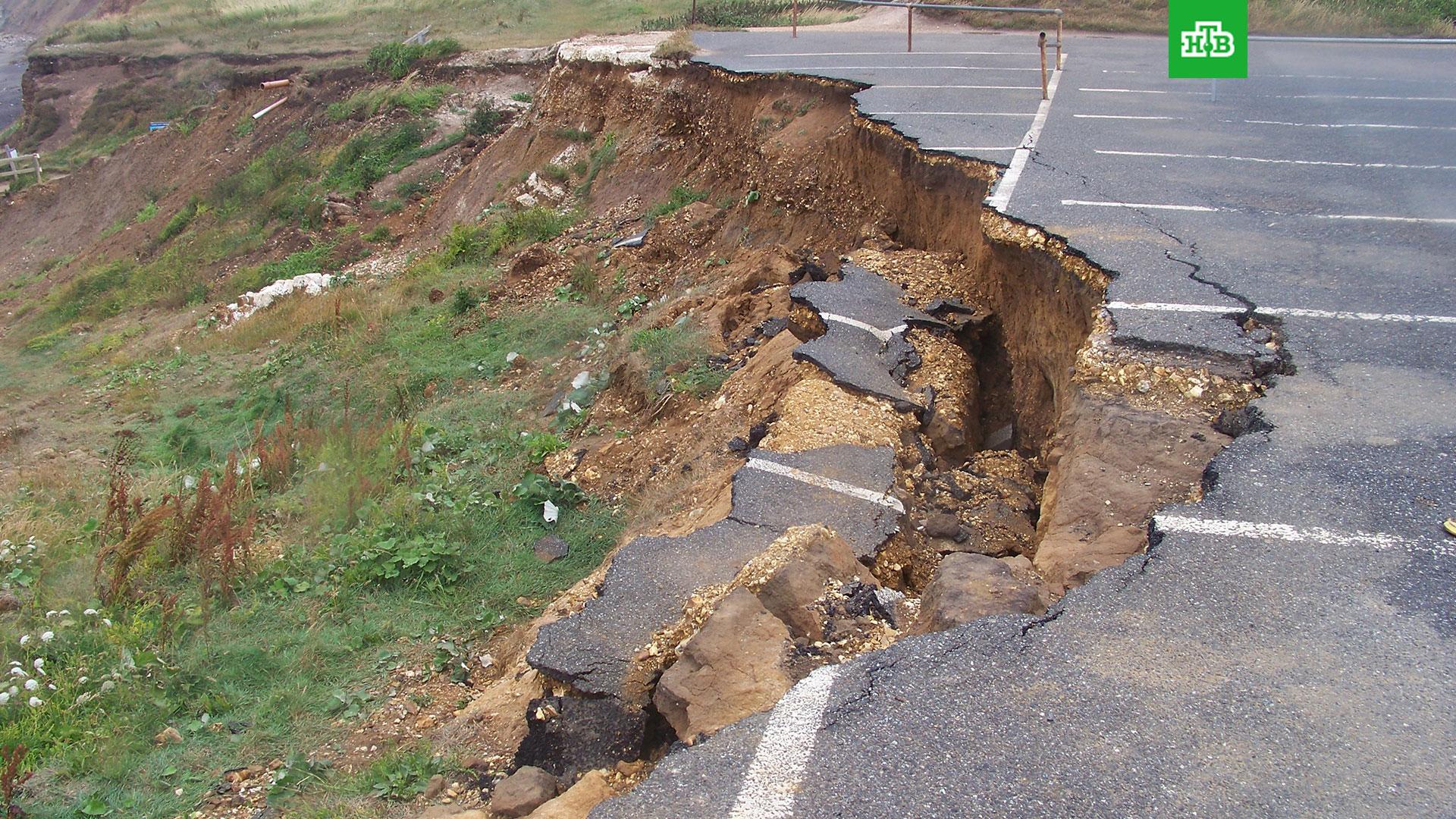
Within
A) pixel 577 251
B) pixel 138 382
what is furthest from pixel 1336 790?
pixel 138 382

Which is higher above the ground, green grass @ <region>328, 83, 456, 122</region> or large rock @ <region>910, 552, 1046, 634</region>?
green grass @ <region>328, 83, 456, 122</region>

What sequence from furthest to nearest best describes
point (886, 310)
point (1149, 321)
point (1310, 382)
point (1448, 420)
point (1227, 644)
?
point (886, 310), point (1149, 321), point (1310, 382), point (1448, 420), point (1227, 644)

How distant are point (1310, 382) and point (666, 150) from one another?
11.2m

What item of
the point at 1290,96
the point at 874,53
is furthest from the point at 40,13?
the point at 1290,96

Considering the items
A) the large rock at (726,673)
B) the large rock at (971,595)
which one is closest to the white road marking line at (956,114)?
the large rock at (971,595)

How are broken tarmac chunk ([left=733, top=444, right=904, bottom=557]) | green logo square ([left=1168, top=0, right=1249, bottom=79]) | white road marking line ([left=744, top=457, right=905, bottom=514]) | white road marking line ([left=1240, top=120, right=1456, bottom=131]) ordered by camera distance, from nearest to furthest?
broken tarmac chunk ([left=733, top=444, right=904, bottom=557]) → white road marking line ([left=744, top=457, right=905, bottom=514]) → white road marking line ([left=1240, top=120, right=1456, bottom=131]) → green logo square ([left=1168, top=0, right=1249, bottom=79])

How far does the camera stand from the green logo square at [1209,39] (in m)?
10.3

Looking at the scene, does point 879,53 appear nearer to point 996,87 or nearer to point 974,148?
point 996,87

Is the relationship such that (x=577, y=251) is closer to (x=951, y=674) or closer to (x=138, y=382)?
(x=138, y=382)

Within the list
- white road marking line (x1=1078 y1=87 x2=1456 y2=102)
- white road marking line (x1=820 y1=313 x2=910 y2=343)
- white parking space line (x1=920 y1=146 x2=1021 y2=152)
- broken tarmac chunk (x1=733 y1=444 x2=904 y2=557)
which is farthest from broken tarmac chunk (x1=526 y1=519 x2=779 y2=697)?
white road marking line (x1=1078 y1=87 x2=1456 y2=102)

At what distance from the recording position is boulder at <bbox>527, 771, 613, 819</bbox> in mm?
3447

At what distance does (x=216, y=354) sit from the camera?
14484 millimetres

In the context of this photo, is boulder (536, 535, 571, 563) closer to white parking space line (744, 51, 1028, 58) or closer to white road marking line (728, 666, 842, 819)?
white road marking line (728, 666, 842, 819)

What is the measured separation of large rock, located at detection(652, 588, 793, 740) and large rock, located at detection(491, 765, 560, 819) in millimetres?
536
